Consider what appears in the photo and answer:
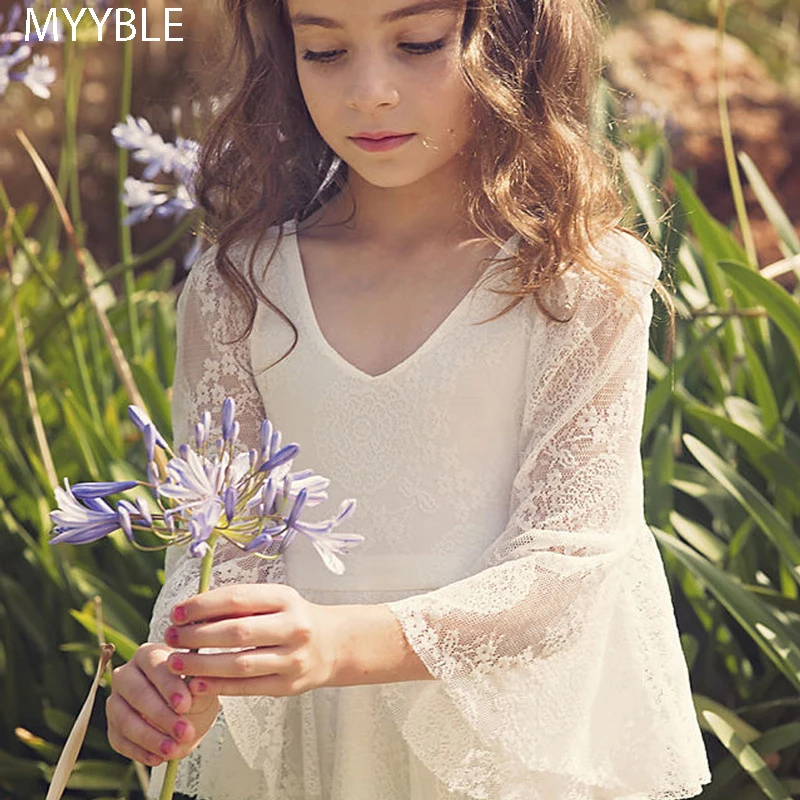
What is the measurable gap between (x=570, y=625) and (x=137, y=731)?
19.3 inches

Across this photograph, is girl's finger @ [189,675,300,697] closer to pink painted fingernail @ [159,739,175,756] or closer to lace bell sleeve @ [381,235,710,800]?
pink painted fingernail @ [159,739,175,756]

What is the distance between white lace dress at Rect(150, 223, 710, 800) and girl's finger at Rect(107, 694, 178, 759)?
304 millimetres

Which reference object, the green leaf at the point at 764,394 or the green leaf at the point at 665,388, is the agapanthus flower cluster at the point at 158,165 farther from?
the green leaf at the point at 764,394

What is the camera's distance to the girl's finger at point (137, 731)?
1.19 meters

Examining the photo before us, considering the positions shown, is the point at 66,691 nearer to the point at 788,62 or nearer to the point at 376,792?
the point at 376,792

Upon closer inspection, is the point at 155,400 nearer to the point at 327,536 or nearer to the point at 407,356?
the point at 407,356

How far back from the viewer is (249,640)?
1139 millimetres

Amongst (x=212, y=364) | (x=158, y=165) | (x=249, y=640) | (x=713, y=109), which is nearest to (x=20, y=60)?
(x=158, y=165)

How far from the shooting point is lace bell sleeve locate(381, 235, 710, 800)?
147 centimetres

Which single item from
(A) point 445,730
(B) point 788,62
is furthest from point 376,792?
(B) point 788,62

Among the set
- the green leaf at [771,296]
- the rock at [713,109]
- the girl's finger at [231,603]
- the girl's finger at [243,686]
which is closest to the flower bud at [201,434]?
the girl's finger at [231,603]

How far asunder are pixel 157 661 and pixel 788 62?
5.43 m

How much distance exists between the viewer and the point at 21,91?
5.18 metres

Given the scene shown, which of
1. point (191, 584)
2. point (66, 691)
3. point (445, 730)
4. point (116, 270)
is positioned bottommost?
point (66, 691)
